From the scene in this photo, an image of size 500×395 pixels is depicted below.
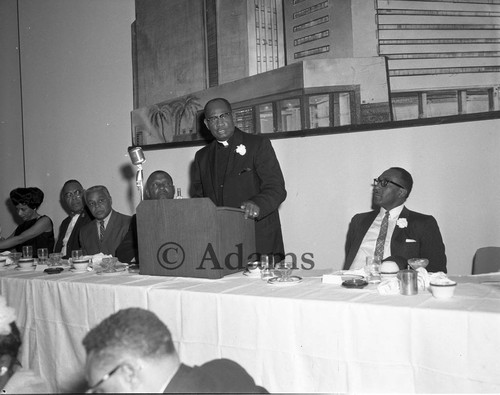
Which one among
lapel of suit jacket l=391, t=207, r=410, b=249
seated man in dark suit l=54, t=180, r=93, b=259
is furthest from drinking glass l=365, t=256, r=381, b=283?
seated man in dark suit l=54, t=180, r=93, b=259

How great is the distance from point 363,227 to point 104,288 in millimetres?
1982

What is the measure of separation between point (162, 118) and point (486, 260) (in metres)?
3.54

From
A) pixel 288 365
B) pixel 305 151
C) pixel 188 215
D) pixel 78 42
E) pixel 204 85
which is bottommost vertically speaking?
pixel 288 365

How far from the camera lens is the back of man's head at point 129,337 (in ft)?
3.95

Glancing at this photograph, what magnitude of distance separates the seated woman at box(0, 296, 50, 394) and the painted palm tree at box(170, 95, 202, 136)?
3.77m

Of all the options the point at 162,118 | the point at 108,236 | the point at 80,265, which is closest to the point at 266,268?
the point at 80,265

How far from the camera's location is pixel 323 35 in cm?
444

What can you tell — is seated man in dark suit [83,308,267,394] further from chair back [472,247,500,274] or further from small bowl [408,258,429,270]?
chair back [472,247,500,274]

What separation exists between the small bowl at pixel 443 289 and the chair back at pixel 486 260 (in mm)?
1666

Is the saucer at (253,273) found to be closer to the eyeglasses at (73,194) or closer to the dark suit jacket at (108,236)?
the dark suit jacket at (108,236)

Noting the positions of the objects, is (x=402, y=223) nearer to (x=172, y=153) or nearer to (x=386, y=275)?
(x=386, y=275)

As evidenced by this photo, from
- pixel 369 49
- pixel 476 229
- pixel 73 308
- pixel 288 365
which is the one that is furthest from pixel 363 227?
pixel 73 308

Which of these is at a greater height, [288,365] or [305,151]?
[305,151]

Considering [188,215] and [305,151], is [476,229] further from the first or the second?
[188,215]
